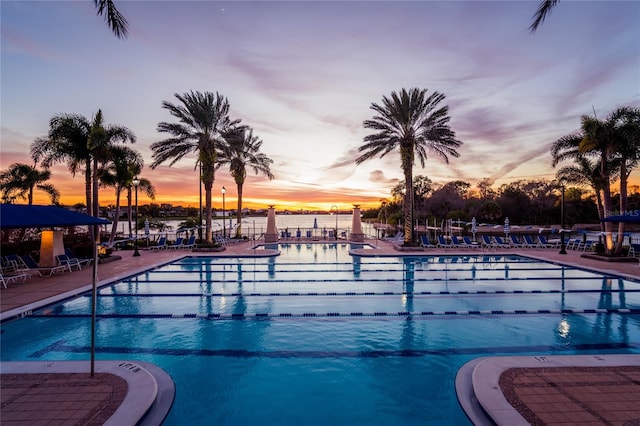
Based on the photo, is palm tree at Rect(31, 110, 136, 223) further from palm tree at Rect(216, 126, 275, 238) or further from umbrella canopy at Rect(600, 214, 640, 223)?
umbrella canopy at Rect(600, 214, 640, 223)

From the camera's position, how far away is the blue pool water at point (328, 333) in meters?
4.83

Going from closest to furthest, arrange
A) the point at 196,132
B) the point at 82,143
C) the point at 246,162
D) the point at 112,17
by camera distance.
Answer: the point at 112,17 < the point at 82,143 < the point at 196,132 < the point at 246,162

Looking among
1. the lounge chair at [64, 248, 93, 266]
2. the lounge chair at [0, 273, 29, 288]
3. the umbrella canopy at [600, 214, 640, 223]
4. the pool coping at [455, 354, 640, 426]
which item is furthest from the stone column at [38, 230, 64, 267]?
the umbrella canopy at [600, 214, 640, 223]

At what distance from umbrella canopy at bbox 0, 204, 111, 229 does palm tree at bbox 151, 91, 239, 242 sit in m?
9.64

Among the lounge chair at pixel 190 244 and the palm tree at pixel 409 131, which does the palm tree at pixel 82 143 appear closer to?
the lounge chair at pixel 190 244

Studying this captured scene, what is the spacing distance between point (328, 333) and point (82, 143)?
17.5 metres

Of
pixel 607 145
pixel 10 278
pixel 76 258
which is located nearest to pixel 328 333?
pixel 10 278

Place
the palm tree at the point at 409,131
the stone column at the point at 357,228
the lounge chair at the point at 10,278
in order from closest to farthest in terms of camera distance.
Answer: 1. the lounge chair at the point at 10,278
2. the palm tree at the point at 409,131
3. the stone column at the point at 357,228

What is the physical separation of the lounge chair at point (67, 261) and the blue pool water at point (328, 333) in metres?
2.80

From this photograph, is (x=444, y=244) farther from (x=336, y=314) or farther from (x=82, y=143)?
(x=82, y=143)

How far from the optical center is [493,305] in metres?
9.60

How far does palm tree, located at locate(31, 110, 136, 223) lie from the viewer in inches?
661

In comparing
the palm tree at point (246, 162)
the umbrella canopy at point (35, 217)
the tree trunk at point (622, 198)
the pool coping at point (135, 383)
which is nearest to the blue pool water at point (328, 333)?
the pool coping at point (135, 383)

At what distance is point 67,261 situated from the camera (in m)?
13.2
